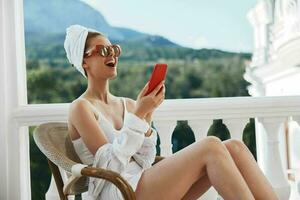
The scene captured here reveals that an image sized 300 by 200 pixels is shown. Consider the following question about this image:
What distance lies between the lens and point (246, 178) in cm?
172

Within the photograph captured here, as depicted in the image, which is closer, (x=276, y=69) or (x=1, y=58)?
(x=1, y=58)

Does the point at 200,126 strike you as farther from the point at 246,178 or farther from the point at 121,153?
the point at 121,153

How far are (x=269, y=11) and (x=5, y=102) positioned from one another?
88.9 inches

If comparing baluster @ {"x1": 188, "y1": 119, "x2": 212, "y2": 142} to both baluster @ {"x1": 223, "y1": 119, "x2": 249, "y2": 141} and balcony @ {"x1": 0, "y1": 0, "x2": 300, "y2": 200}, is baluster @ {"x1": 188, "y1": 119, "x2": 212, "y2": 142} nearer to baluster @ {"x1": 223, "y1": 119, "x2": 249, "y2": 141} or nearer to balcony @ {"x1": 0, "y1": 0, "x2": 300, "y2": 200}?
balcony @ {"x1": 0, "y1": 0, "x2": 300, "y2": 200}

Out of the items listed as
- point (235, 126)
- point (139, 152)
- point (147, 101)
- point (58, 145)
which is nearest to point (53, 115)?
point (58, 145)

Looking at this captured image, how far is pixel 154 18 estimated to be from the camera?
3.37m

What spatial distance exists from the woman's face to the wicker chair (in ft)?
1.05

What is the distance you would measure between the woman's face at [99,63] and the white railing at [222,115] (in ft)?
1.79

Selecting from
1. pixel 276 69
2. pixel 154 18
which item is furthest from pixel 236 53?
pixel 154 18

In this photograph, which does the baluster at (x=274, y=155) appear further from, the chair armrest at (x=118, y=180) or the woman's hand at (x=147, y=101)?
the chair armrest at (x=118, y=180)

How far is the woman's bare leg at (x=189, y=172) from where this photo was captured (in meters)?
1.58

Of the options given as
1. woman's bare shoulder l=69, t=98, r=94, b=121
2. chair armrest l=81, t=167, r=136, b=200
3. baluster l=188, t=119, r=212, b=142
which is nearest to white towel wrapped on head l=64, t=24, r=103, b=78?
woman's bare shoulder l=69, t=98, r=94, b=121

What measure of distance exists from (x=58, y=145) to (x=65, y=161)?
8.6 inches

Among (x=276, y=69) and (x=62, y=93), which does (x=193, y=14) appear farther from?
(x=62, y=93)
